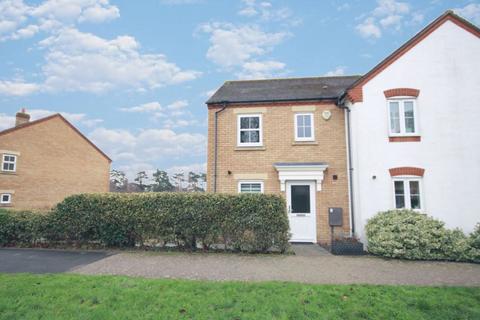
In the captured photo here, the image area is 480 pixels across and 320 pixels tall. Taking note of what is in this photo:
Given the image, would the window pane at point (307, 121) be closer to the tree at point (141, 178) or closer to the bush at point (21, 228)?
the bush at point (21, 228)

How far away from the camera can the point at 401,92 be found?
1059 centimetres

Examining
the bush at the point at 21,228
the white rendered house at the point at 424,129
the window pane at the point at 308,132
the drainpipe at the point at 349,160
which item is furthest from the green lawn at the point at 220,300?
the window pane at the point at 308,132

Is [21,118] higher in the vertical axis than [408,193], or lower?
higher

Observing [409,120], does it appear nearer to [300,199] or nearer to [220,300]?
[300,199]

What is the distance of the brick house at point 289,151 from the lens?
11422 mm

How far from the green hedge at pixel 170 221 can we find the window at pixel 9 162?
1476 cm

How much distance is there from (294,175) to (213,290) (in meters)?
7.06

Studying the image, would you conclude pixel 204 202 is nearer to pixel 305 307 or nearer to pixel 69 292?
pixel 69 292

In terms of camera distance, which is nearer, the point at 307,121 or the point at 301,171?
the point at 301,171

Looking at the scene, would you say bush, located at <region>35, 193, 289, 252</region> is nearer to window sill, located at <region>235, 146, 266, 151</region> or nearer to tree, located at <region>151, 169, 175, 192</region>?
window sill, located at <region>235, 146, 266, 151</region>

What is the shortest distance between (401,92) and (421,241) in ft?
18.3

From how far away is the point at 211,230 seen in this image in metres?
8.80

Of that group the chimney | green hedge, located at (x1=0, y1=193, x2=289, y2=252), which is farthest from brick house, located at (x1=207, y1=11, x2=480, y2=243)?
the chimney

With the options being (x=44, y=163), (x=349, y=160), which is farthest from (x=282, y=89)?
(x=44, y=163)
